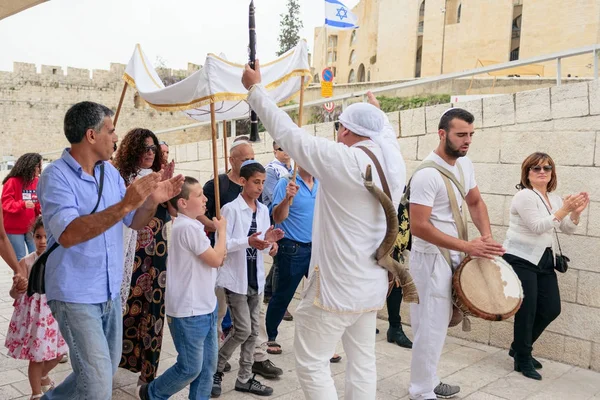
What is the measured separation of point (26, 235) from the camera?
6930 millimetres

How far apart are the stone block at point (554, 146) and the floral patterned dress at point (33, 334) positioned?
4.26 meters

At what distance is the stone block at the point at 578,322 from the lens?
4.80 metres

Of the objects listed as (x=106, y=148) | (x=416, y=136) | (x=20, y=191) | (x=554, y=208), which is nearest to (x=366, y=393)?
(x=106, y=148)

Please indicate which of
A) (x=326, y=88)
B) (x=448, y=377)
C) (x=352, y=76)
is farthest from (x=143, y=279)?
(x=352, y=76)

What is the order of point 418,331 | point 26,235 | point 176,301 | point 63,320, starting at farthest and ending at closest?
point 26,235, point 418,331, point 176,301, point 63,320

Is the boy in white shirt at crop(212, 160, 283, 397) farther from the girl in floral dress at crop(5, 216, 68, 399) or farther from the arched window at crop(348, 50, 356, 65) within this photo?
the arched window at crop(348, 50, 356, 65)

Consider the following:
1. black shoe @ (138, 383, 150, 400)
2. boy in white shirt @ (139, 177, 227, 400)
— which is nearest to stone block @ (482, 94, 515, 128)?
boy in white shirt @ (139, 177, 227, 400)

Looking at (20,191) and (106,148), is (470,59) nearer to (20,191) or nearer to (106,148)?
(20,191)

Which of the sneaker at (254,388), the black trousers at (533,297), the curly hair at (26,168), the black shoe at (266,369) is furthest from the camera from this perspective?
the curly hair at (26,168)

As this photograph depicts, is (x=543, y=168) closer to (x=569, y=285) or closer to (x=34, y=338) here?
(x=569, y=285)

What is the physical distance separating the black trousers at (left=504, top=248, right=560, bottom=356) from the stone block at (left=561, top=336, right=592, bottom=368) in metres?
0.39

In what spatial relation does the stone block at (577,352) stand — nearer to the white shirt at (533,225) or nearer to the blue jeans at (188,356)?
the white shirt at (533,225)

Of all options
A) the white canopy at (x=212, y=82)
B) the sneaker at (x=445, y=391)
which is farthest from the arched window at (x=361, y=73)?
the sneaker at (x=445, y=391)

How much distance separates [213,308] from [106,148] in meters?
1.21
